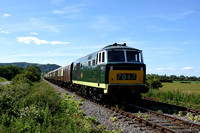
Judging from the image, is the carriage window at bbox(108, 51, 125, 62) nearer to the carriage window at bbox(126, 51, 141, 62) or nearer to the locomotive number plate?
the carriage window at bbox(126, 51, 141, 62)

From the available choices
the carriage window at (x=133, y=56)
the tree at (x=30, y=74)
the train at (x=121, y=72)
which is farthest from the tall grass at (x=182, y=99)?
the tree at (x=30, y=74)

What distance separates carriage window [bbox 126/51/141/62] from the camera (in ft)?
36.8

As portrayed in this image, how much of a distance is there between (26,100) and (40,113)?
307 cm

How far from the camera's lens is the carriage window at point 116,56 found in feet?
36.1

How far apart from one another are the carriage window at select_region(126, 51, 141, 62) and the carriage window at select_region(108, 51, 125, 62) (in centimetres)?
37

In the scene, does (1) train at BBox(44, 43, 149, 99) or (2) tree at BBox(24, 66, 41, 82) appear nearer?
(1) train at BBox(44, 43, 149, 99)

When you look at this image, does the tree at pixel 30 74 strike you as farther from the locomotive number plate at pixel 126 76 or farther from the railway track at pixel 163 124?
the railway track at pixel 163 124

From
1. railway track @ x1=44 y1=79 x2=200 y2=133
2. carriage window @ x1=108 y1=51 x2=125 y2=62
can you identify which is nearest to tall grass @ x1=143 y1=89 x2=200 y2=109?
Result: railway track @ x1=44 y1=79 x2=200 y2=133

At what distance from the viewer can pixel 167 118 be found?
8.54 meters

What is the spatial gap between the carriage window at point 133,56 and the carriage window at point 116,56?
0.37 m

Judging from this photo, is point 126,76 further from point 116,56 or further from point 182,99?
point 182,99

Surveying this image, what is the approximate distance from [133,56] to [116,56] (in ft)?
3.56

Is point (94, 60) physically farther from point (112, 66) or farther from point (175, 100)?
point (175, 100)

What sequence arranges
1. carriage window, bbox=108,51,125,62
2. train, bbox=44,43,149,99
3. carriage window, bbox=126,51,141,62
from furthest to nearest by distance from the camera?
carriage window, bbox=126,51,141,62 → carriage window, bbox=108,51,125,62 → train, bbox=44,43,149,99
